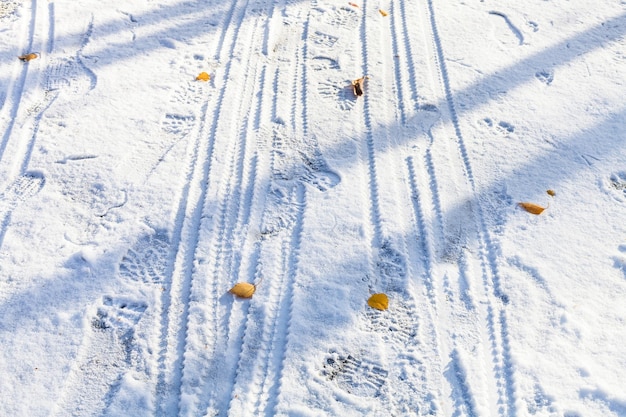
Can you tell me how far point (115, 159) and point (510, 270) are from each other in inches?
80.4

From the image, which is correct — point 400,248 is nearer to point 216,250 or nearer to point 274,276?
point 274,276

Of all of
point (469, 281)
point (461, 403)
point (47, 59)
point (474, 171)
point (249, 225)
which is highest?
point (47, 59)

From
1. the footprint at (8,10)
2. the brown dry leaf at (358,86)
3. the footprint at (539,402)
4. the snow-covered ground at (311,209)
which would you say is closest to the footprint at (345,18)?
the snow-covered ground at (311,209)

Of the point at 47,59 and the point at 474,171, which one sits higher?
the point at 47,59

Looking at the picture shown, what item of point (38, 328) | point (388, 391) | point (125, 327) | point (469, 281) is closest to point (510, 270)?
point (469, 281)

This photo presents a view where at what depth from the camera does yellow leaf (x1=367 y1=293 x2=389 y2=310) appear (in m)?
2.43

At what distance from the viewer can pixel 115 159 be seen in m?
2.99

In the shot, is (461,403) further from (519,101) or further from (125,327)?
(519,101)

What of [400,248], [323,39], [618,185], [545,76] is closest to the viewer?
[400,248]

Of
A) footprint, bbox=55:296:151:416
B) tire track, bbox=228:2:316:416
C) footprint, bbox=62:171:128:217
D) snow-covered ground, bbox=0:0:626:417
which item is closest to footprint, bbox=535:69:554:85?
snow-covered ground, bbox=0:0:626:417

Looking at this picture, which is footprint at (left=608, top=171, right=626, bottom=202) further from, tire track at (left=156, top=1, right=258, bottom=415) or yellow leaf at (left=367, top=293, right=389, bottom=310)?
tire track at (left=156, top=1, right=258, bottom=415)

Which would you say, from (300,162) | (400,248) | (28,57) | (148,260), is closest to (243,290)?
(148,260)

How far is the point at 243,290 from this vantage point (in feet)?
8.00

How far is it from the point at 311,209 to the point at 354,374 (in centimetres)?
86
